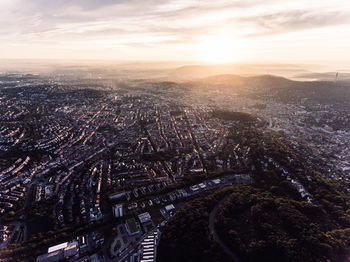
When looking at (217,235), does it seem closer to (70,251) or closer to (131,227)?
(131,227)

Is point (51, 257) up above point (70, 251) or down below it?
below

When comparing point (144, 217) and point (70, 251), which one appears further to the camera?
point (144, 217)

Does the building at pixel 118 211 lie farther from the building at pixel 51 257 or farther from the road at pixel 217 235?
the road at pixel 217 235

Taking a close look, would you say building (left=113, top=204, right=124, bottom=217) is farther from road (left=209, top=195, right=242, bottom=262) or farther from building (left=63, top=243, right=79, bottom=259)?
road (left=209, top=195, right=242, bottom=262)

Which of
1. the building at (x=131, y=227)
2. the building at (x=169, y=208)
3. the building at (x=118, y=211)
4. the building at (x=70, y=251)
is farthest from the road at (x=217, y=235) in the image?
the building at (x=70, y=251)

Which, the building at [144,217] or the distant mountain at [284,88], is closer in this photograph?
the building at [144,217]

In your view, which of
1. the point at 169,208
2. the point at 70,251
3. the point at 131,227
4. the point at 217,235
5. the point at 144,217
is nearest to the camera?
the point at 70,251

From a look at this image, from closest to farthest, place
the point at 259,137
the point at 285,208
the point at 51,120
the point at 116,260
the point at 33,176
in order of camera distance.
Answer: the point at 116,260
the point at 285,208
the point at 33,176
the point at 259,137
the point at 51,120

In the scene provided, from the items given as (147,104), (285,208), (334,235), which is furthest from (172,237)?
(147,104)

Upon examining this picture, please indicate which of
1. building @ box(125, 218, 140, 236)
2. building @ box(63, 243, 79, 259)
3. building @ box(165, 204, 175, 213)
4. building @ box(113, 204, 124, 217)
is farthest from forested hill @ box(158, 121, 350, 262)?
building @ box(63, 243, 79, 259)

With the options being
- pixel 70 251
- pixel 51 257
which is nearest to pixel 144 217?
pixel 70 251

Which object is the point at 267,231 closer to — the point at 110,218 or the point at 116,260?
the point at 116,260
